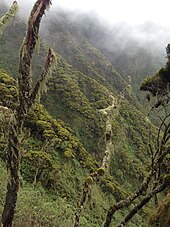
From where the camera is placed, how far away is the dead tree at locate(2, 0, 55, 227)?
569cm

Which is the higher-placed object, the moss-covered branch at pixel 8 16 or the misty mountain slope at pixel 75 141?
the moss-covered branch at pixel 8 16

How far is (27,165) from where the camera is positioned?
67.0ft

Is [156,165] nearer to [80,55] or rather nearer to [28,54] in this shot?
[28,54]

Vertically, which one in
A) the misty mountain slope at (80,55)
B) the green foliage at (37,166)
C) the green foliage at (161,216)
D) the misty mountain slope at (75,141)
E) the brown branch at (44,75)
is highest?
the misty mountain slope at (80,55)

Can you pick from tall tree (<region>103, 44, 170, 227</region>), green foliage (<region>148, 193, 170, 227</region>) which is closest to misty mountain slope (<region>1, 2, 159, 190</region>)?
tall tree (<region>103, 44, 170, 227</region>)

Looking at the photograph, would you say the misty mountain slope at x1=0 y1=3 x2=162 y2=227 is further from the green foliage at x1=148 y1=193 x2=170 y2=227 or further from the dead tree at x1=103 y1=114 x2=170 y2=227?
the green foliage at x1=148 y1=193 x2=170 y2=227

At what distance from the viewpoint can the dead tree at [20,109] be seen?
5691 millimetres

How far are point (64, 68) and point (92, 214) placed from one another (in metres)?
33.8

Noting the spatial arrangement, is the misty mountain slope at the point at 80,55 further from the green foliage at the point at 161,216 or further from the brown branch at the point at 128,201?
the brown branch at the point at 128,201

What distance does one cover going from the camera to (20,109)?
5.81 meters

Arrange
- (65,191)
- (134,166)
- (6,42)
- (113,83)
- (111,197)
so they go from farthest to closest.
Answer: (113,83) → (6,42) → (134,166) → (111,197) → (65,191)

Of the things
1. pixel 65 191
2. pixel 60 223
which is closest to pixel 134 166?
pixel 65 191

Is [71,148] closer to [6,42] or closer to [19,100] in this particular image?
[19,100]

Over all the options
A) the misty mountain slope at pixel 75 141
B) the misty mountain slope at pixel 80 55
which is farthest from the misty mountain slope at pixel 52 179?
the misty mountain slope at pixel 80 55
